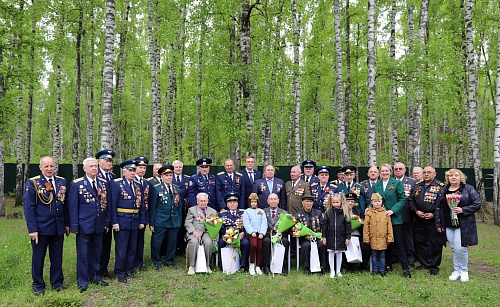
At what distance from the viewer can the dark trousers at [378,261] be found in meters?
6.23

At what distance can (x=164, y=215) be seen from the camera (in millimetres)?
6652

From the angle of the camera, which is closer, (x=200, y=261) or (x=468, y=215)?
(x=468, y=215)

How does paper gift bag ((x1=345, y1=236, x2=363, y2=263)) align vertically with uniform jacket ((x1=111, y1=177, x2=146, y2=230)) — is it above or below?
below

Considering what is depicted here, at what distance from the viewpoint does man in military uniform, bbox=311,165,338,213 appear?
7066 millimetres

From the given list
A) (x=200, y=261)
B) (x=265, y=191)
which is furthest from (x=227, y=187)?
(x=200, y=261)

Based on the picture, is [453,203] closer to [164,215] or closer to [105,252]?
[164,215]

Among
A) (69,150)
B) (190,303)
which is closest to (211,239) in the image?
(190,303)

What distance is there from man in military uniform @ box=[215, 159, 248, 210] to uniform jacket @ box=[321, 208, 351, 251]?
1945 mm

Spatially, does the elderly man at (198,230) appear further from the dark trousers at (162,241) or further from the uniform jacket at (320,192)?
the uniform jacket at (320,192)

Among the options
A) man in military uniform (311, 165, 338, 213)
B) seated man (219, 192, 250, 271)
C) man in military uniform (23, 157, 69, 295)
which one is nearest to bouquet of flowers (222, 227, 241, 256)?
seated man (219, 192, 250, 271)

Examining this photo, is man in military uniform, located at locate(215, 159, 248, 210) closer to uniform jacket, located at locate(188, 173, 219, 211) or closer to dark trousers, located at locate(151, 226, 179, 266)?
uniform jacket, located at locate(188, 173, 219, 211)

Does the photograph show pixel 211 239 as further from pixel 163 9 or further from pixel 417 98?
pixel 163 9

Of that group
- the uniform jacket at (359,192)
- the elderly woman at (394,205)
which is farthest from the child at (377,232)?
the uniform jacket at (359,192)

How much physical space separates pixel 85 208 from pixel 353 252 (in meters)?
4.23
